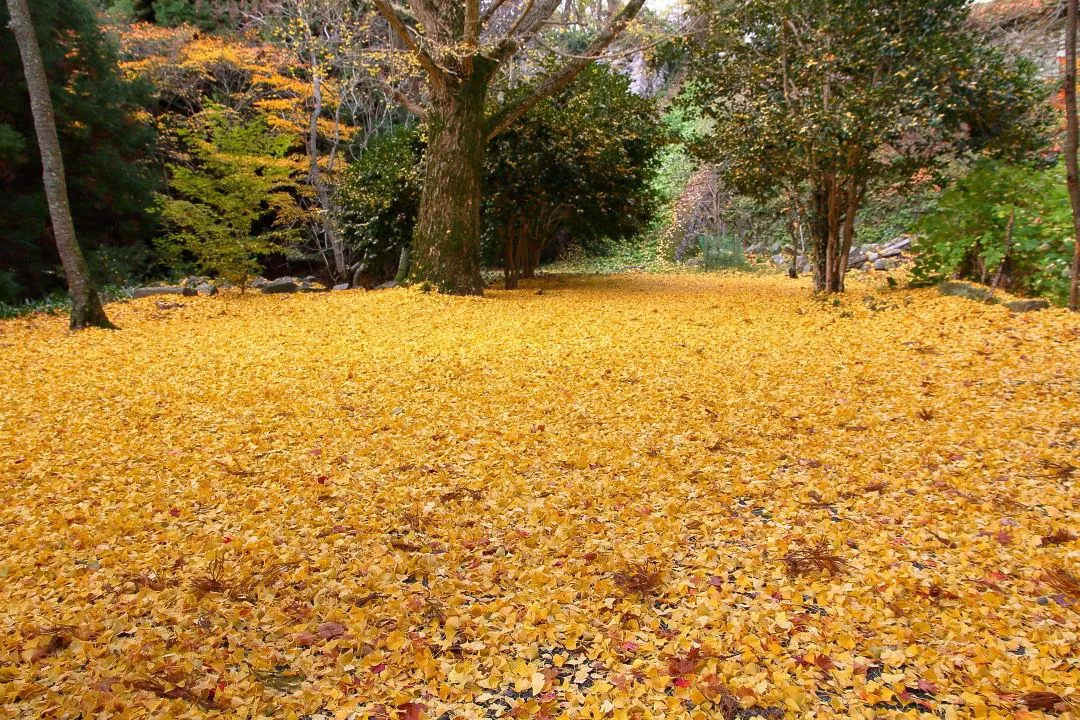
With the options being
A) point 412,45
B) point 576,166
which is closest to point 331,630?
point 412,45

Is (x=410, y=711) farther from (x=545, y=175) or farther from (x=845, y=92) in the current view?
(x=545, y=175)

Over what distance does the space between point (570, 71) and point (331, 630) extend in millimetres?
8470

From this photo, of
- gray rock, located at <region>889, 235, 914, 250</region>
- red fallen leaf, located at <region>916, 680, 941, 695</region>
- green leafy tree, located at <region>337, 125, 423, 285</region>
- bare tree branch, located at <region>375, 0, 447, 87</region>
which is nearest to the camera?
red fallen leaf, located at <region>916, 680, 941, 695</region>

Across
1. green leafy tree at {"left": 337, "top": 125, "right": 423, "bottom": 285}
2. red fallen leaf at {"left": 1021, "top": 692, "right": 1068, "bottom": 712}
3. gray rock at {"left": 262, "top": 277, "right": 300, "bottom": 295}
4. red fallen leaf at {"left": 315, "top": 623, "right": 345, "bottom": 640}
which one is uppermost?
green leafy tree at {"left": 337, "top": 125, "right": 423, "bottom": 285}

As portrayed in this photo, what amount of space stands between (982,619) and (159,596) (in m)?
2.55

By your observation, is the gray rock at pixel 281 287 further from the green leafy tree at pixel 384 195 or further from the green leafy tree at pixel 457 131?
the green leafy tree at pixel 457 131

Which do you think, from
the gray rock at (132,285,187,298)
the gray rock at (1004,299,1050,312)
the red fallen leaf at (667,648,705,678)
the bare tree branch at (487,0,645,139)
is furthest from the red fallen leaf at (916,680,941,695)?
the gray rock at (132,285,187,298)

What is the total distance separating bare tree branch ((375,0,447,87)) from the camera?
727 cm

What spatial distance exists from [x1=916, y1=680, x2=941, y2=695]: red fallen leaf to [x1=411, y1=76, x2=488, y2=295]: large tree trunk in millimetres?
7612

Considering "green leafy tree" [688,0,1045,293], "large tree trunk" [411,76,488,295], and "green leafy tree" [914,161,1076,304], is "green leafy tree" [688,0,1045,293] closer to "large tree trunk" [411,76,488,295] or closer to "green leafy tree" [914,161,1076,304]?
"green leafy tree" [914,161,1076,304]

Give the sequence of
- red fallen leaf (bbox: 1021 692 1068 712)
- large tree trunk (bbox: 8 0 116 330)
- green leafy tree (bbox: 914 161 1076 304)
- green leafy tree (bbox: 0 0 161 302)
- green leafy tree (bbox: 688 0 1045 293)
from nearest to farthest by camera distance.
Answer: red fallen leaf (bbox: 1021 692 1068 712) < large tree trunk (bbox: 8 0 116 330) < green leafy tree (bbox: 914 161 1076 304) < green leafy tree (bbox: 688 0 1045 293) < green leafy tree (bbox: 0 0 161 302)

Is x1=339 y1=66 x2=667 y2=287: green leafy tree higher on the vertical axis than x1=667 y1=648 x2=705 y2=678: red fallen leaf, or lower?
higher

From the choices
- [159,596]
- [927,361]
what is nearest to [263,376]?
[159,596]

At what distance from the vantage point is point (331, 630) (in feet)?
6.74
